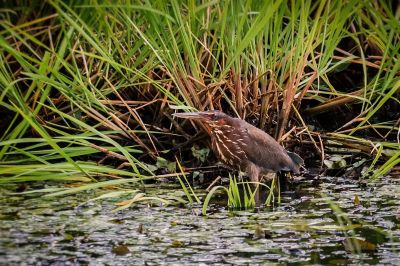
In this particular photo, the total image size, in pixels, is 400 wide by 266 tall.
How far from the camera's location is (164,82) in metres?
5.90

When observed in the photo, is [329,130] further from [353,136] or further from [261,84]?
[261,84]

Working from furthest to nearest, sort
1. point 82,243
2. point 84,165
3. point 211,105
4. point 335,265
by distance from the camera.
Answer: point 211,105
point 84,165
point 82,243
point 335,265

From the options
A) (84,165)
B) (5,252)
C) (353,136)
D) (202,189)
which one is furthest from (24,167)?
(353,136)

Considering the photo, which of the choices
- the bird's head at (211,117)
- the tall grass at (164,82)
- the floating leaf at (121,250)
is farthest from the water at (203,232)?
the bird's head at (211,117)

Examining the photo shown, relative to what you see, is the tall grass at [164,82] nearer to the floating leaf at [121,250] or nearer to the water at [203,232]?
the water at [203,232]

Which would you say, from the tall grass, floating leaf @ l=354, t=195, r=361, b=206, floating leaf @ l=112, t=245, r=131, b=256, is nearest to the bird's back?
the tall grass

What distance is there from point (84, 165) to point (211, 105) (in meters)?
0.92

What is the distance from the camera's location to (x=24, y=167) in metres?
5.17

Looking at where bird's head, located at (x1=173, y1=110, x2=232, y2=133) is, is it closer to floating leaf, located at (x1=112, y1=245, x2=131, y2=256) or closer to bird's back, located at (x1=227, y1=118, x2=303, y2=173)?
bird's back, located at (x1=227, y1=118, x2=303, y2=173)

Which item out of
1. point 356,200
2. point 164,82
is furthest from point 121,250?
point 164,82

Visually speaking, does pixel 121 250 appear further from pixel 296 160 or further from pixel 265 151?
pixel 296 160

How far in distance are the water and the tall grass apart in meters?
0.46

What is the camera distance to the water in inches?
148

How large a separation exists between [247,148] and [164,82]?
848 mm
